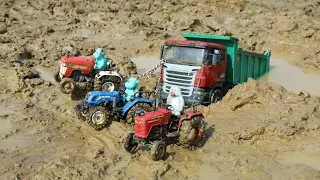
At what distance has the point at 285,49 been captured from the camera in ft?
59.9

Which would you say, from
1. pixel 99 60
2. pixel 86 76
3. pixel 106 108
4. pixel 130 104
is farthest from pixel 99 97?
pixel 99 60

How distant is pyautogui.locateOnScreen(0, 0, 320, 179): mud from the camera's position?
702cm

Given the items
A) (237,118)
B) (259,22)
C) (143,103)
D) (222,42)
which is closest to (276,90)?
(237,118)

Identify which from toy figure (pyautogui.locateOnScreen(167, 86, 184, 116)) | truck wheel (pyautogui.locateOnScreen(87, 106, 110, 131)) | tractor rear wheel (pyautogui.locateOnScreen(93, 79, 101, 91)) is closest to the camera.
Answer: toy figure (pyautogui.locateOnScreen(167, 86, 184, 116))

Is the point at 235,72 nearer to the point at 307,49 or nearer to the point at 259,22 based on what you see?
the point at 307,49

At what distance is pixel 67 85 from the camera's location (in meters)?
10.9

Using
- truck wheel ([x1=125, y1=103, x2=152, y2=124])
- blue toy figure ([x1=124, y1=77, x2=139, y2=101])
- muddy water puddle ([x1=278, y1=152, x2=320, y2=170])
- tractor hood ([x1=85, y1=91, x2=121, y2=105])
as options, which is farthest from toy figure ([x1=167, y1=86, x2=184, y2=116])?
muddy water puddle ([x1=278, y1=152, x2=320, y2=170])

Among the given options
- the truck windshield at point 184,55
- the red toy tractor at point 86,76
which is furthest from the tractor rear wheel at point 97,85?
the truck windshield at point 184,55

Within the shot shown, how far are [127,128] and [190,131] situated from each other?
73.1 inches

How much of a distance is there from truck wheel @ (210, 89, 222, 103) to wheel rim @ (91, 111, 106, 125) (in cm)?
331

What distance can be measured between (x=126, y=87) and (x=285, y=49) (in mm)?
11307

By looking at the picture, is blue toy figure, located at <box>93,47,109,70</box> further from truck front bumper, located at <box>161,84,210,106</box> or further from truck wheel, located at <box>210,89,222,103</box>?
truck wheel, located at <box>210,89,222,103</box>

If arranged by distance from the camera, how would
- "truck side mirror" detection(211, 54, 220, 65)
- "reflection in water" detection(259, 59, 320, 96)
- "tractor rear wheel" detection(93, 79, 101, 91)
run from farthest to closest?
1. "reflection in water" detection(259, 59, 320, 96)
2. "tractor rear wheel" detection(93, 79, 101, 91)
3. "truck side mirror" detection(211, 54, 220, 65)

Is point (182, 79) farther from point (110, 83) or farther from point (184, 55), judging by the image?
point (110, 83)
